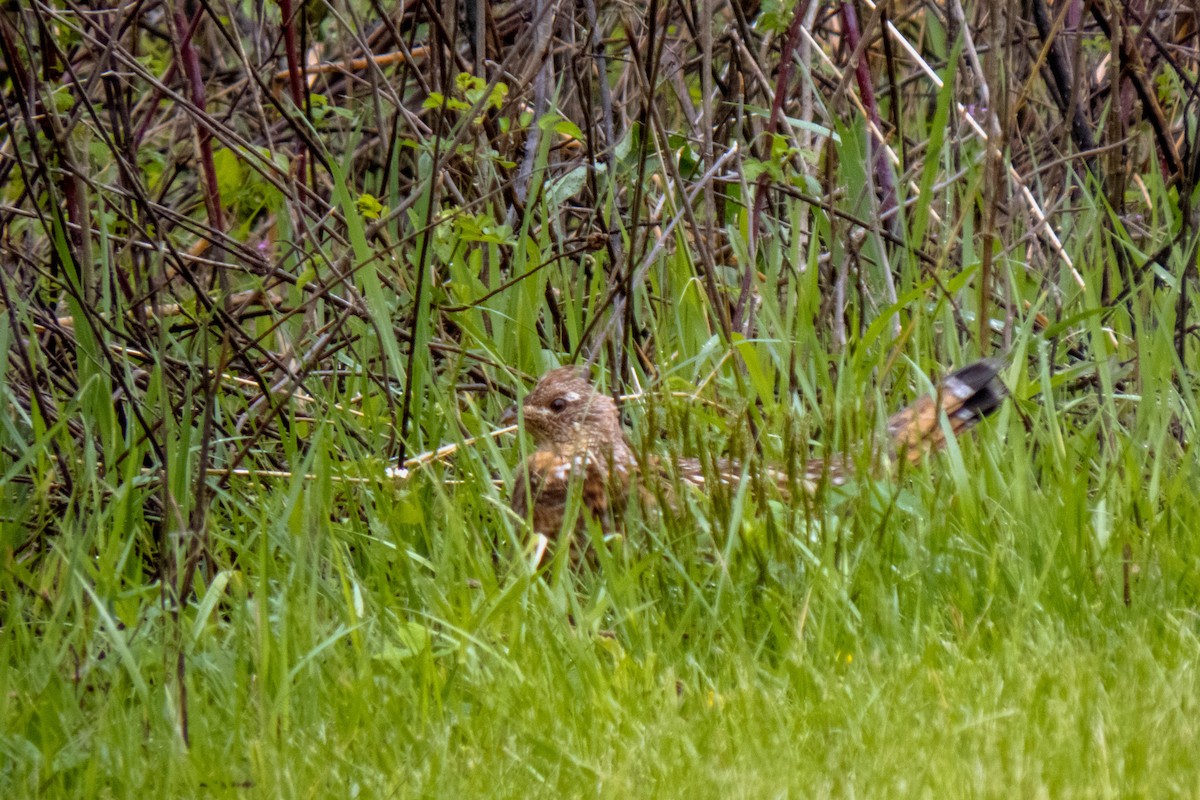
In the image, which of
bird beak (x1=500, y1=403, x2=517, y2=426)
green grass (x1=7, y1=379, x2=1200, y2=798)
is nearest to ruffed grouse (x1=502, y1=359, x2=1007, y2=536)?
bird beak (x1=500, y1=403, x2=517, y2=426)

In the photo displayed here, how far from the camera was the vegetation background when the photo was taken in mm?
2709

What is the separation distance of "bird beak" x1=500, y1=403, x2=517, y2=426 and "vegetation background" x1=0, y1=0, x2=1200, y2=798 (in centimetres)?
10

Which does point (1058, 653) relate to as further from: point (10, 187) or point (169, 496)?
point (10, 187)

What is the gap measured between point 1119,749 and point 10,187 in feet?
17.2

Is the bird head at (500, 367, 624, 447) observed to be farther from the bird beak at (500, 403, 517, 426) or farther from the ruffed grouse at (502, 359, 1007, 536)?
the bird beak at (500, 403, 517, 426)

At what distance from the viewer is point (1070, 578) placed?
3188 millimetres

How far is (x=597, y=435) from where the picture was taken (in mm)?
4574

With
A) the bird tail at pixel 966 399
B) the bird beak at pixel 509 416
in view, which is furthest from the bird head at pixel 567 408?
the bird tail at pixel 966 399

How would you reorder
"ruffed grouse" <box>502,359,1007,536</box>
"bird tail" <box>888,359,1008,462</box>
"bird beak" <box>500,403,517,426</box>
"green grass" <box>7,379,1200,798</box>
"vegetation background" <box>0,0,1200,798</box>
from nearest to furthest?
"green grass" <box>7,379,1200,798</box> < "vegetation background" <box>0,0,1200,798</box> < "ruffed grouse" <box>502,359,1007,536</box> < "bird tail" <box>888,359,1008,462</box> < "bird beak" <box>500,403,517,426</box>

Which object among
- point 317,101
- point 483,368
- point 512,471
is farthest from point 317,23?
point 512,471

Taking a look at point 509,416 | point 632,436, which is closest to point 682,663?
point 632,436

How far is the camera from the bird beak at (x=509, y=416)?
4.77 meters

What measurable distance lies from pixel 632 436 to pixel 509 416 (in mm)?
384

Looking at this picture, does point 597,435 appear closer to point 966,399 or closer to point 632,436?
point 632,436
